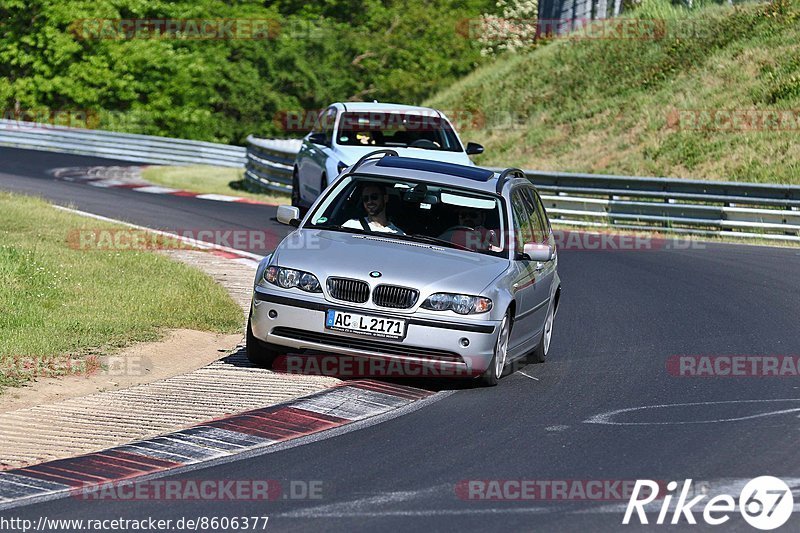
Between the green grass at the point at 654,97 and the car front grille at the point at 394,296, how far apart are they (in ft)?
70.6

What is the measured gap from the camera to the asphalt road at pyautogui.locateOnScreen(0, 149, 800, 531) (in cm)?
661

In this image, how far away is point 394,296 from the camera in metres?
9.84

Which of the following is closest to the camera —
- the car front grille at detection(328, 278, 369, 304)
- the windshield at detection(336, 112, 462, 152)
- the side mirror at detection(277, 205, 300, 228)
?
the car front grille at detection(328, 278, 369, 304)

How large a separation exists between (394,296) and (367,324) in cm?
29

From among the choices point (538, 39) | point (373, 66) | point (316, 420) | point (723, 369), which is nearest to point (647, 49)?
point (538, 39)

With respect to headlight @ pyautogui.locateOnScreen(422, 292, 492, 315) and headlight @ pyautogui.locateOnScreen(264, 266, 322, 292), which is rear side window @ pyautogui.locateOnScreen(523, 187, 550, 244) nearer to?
headlight @ pyautogui.locateOnScreen(422, 292, 492, 315)

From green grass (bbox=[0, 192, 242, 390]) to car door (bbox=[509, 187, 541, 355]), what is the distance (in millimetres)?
2978

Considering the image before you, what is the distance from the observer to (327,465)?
756 cm

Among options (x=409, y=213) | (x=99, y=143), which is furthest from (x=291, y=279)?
(x=99, y=143)

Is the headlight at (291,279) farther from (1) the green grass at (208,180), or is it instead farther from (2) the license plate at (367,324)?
(1) the green grass at (208,180)

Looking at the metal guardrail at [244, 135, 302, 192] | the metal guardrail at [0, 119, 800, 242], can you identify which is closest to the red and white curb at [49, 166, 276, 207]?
the metal guardrail at [244, 135, 302, 192]

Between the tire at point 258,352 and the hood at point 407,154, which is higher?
the hood at point 407,154

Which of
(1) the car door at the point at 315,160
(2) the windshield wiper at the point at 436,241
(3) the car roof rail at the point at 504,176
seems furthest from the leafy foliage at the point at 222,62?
(2) the windshield wiper at the point at 436,241

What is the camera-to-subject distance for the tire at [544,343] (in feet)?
37.8
